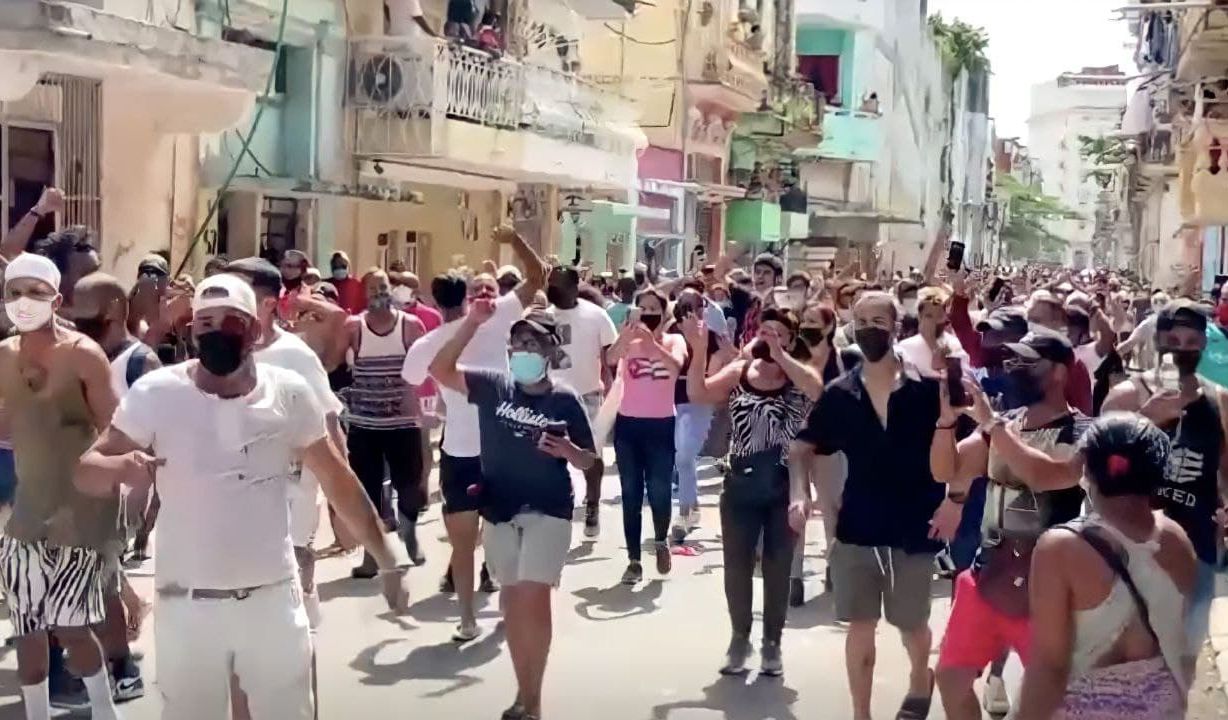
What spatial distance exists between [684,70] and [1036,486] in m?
29.4

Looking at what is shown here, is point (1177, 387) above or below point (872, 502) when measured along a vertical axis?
above

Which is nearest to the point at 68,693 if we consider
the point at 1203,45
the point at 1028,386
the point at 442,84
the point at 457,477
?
the point at 457,477

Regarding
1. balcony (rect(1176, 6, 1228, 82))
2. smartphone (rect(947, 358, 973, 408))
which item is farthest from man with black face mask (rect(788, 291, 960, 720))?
balcony (rect(1176, 6, 1228, 82))

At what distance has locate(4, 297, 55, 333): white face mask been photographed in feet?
20.4

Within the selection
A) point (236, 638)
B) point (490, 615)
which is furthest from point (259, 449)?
point (490, 615)

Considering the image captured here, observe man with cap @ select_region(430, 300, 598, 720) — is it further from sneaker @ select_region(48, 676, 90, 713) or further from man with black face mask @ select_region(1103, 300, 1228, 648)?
man with black face mask @ select_region(1103, 300, 1228, 648)

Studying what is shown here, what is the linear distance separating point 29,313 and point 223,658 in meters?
1.95

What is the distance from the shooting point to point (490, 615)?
9320 millimetres

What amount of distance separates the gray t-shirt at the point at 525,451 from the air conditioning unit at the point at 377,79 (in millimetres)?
13999

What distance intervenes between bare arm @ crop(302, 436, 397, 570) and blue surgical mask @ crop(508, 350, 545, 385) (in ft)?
6.29

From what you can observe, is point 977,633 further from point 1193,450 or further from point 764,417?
point 764,417

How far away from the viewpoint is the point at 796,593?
996 cm

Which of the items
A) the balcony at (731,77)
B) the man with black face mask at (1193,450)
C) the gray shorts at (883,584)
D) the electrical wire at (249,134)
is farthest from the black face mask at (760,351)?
the balcony at (731,77)

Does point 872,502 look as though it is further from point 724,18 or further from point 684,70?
point 724,18
